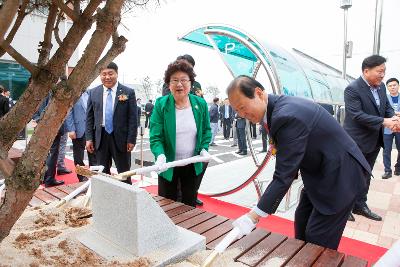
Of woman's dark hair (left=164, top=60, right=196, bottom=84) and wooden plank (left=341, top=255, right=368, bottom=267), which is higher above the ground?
woman's dark hair (left=164, top=60, right=196, bottom=84)

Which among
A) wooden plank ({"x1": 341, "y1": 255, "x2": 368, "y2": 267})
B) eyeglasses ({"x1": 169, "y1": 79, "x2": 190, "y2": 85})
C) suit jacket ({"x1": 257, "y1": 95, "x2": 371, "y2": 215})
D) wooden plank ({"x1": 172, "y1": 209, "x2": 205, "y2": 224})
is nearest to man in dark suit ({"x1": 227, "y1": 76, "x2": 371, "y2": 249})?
suit jacket ({"x1": 257, "y1": 95, "x2": 371, "y2": 215})

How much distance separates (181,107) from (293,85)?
6.26 ft

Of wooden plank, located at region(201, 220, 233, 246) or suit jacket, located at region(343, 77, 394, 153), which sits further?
suit jacket, located at region(343, 77, 394, 153)

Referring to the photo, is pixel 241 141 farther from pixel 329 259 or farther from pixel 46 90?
pixel 46 90

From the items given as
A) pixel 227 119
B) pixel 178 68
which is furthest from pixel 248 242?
pixel 227 119

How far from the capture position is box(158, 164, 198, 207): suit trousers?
277cm

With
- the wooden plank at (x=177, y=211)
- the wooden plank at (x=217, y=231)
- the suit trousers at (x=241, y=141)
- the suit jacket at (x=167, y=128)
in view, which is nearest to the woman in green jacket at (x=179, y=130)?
the suit jacket at (x=167, y=128)

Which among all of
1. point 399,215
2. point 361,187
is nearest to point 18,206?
point 361,187

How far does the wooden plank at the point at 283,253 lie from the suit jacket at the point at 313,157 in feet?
0.78

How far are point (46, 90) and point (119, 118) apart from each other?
232cm

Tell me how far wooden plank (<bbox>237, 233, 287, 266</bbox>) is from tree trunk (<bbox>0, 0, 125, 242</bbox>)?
3.53 feet

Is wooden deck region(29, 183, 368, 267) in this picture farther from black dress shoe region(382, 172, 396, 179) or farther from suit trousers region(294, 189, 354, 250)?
black dress shoe region(382, 172, 396, 179)

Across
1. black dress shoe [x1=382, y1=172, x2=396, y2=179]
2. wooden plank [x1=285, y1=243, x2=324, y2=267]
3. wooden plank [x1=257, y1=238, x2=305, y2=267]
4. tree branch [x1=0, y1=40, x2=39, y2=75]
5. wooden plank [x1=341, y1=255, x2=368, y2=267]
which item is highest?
tree branch [x1=0, y1=40, x2=39, y2=75]

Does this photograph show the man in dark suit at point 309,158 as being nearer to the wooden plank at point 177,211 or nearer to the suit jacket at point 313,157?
the suit jacket at point 313,157
